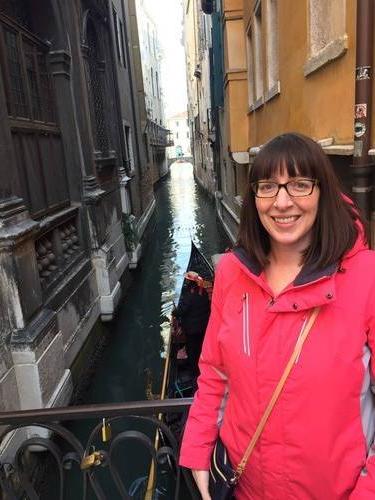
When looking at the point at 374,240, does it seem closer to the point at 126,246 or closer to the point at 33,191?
the point at 33,191

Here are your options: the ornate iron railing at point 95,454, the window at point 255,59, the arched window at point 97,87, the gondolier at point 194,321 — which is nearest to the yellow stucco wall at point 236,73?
the window at point 255,59

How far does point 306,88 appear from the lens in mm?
4164

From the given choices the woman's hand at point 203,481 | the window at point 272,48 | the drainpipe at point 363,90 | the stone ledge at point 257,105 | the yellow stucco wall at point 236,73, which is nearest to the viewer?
the woman's hand at point 203,481

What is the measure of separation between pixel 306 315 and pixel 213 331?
319mm

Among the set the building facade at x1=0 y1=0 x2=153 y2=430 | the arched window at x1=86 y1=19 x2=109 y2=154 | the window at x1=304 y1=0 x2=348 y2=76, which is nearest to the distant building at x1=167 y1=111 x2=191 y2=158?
the arched window at x1=86 y1=19 x2=109 y2=154

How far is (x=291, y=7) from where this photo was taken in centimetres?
437

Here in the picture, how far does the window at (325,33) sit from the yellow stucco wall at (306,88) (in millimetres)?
53

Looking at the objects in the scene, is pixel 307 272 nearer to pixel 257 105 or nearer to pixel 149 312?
→ pixel 257 105

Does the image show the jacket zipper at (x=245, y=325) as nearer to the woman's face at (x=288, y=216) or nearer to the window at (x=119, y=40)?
the woman's face at (x=288, y=216)

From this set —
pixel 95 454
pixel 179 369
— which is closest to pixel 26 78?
pixel 179 369

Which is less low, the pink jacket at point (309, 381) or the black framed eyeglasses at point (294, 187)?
the black framed eyeglasses at point (294, 187)

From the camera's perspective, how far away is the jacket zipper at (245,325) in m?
1.15

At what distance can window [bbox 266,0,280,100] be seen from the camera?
18.5ft

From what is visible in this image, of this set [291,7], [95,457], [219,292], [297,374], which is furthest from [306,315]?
[291,7]
